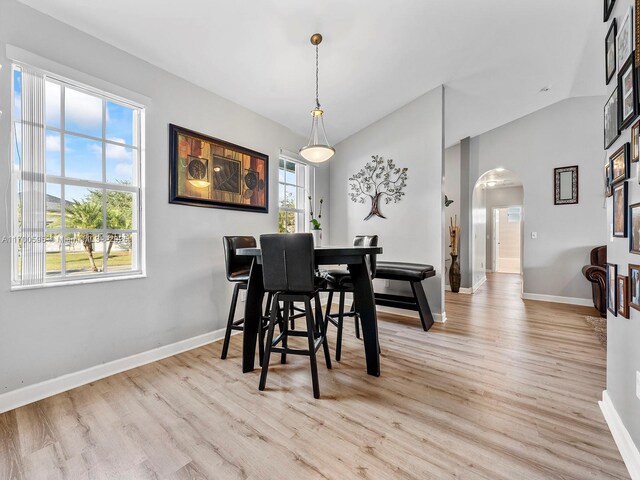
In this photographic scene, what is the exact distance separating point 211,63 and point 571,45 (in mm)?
4043

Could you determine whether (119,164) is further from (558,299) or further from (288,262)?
(558,299)

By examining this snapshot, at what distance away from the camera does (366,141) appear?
441 cm

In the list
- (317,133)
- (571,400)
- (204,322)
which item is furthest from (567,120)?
(204,322)

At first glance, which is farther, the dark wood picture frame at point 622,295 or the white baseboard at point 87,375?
the white baseboard at point 87,375

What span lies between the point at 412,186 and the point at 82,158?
3583mm

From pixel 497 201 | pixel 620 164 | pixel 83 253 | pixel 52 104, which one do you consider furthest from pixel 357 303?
pixel 497 201

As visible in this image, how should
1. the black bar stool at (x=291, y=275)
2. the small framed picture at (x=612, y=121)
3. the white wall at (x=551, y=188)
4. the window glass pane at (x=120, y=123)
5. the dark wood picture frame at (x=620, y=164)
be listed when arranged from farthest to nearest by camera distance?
the white wall at (x=551, y=188), the window glass pane at (x=120, y=123), the black bar stool at (x=291, y=275), the small framed picture at (x=612, y=121), the dark wood picture frame at (x=620, y=164)

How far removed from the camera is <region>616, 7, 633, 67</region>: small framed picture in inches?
50.9

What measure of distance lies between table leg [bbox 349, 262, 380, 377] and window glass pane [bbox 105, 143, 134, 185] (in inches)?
80.9

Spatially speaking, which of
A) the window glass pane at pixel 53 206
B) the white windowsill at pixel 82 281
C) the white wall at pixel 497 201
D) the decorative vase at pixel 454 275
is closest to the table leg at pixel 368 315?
the white windowsill at pixel 82 281

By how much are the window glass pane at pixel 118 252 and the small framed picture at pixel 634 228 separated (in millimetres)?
3280

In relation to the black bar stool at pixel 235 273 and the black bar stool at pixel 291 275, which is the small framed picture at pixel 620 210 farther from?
the black bar stool at pixel 235 273

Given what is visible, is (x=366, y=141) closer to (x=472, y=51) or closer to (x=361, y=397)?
(x=472, y=51)

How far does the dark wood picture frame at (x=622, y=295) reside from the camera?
4.54 feet
